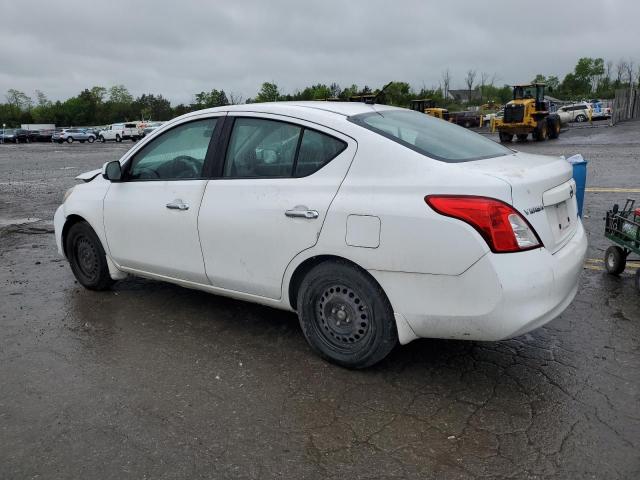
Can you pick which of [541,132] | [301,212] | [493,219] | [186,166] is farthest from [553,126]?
[493,219]

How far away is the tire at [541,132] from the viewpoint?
2800 centimetres

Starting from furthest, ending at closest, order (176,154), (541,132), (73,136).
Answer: (73,136) < (541,132) < (176,154)

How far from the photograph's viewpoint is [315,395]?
3.42 metres

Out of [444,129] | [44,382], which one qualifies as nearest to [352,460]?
[44,382]

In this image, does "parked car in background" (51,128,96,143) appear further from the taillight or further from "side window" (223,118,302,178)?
the taillight

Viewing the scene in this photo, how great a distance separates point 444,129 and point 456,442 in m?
2.25

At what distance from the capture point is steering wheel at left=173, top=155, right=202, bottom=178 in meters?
4.38

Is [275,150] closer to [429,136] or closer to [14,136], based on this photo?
[429,136]

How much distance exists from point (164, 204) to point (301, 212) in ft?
4.45

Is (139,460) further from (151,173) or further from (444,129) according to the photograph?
(444,129)

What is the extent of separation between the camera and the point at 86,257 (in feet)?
17.7

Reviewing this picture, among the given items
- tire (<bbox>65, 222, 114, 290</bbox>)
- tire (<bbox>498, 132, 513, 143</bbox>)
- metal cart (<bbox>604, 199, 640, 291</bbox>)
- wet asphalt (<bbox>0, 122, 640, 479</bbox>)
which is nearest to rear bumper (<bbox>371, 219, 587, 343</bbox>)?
wet asphalt (<bbox>0, 122, 640, 479</bbox>)

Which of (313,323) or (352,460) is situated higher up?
(313,323)

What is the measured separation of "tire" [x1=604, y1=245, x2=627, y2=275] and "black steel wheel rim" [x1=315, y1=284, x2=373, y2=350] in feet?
10.3
